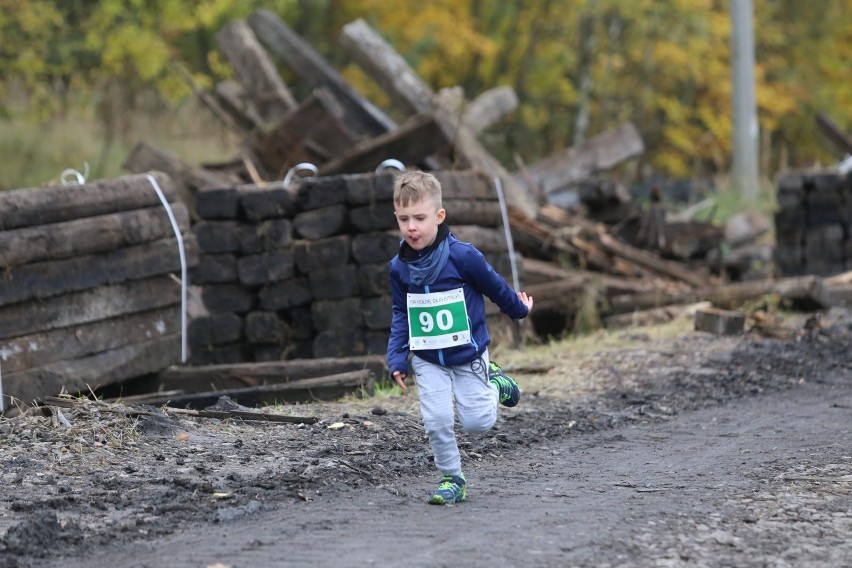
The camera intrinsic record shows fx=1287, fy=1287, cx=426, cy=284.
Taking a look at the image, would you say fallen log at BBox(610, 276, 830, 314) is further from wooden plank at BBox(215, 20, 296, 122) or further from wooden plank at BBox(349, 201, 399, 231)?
wooden plank at BBox(215, 20, 296, 122)

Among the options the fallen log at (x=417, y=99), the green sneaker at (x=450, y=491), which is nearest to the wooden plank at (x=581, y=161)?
the fallen log at (x=417, y=99)

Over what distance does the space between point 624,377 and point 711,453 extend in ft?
8.19

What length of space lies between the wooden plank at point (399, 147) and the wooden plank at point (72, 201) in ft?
9.63

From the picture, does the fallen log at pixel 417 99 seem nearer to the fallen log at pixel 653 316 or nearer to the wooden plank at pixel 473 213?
the wooden plank at pixel 473 213

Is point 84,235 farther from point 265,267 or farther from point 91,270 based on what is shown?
point 265,267

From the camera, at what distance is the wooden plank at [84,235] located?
7.67 m

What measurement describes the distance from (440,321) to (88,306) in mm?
3343

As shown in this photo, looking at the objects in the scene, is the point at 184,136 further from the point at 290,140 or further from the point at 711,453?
the point at 711,453

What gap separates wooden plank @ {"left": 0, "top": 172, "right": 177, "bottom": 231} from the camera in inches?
307

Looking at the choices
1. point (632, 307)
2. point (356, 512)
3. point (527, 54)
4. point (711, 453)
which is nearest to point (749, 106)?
point (527, 54)

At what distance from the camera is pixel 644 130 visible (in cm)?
3634

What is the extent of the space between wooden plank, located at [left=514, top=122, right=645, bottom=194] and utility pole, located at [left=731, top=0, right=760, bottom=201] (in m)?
9.96

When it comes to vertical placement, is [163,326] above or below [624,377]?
above

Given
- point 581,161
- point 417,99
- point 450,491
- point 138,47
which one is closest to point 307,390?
point 450,491
